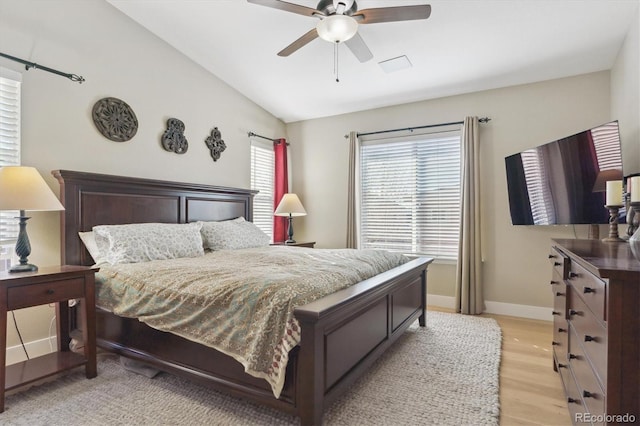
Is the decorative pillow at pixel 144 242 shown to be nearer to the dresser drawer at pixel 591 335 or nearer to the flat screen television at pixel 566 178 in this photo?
the dresser drawer at pixel 591 335

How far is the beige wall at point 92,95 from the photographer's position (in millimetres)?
2684

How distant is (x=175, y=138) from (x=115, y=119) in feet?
2.15

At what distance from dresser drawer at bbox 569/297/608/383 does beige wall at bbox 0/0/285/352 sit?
3610 millimetres

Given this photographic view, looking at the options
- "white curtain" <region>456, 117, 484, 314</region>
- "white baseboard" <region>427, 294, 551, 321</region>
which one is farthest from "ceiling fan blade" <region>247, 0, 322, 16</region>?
"white baseboard" <region>427, 294, 551, 321</region>

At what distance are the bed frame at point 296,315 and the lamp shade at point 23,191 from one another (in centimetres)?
46

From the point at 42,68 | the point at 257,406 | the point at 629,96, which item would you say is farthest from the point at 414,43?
the point at 257,406

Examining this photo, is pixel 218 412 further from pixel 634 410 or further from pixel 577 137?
pixel 577 137

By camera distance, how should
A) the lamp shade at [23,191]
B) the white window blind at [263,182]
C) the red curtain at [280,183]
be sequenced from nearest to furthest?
the lamp shade at [23,191], the white window blind at [263,182], the red curtain at [280,183]

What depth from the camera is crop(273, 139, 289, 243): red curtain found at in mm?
5234

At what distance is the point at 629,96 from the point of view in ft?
9.24

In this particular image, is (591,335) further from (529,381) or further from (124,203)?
(124,203)

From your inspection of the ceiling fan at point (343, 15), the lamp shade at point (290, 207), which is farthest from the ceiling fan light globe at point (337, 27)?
the lamp shade at point (290, 207)

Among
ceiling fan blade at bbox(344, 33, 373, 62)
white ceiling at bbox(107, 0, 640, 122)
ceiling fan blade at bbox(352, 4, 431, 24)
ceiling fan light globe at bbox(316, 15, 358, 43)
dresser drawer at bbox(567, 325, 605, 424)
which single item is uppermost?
white ceiling at bbox(107, 0, 640, 122)

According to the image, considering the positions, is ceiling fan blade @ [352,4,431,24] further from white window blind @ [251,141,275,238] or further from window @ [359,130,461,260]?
white window blind @ [251,141,275,238]
